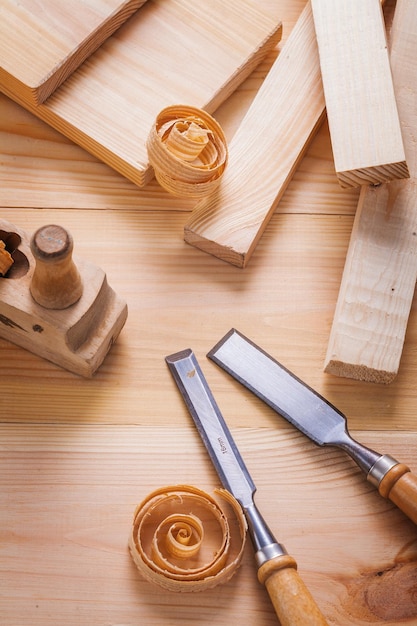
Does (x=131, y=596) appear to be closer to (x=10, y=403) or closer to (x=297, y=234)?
(x=10, y=403)

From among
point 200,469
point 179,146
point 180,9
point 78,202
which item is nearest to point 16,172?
point 78,202

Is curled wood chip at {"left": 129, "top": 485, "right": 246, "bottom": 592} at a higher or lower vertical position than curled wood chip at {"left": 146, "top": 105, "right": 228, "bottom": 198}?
lower

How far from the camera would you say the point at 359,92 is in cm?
106

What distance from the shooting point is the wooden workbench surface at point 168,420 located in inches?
35.4

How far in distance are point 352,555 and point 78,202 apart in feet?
1.97

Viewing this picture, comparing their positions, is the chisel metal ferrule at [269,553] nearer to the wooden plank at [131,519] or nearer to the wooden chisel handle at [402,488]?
the wooden plank at [131,519]

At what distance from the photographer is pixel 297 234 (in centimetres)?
109

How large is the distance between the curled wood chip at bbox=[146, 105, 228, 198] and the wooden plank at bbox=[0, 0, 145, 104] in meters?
0.16

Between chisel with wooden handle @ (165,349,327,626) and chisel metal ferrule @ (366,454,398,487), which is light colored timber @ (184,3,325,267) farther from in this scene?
chisel metal ferrule @ (366,454,398,487)

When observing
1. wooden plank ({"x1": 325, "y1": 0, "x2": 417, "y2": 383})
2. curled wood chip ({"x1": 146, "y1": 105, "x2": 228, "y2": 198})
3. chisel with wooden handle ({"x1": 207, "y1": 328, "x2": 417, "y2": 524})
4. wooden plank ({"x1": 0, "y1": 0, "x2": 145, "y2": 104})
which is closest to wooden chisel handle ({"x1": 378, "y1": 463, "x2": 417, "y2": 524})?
chisel with wooden handle ({"x1": 207, "y1": 328, "x2": 417, "y2": 524})

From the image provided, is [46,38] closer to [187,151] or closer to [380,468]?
[187,151]

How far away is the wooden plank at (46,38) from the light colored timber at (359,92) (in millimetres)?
307

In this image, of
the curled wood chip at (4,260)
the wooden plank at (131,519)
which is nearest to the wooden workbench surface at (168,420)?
the wooden plank at (131,519)

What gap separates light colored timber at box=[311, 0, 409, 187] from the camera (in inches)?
40.1
